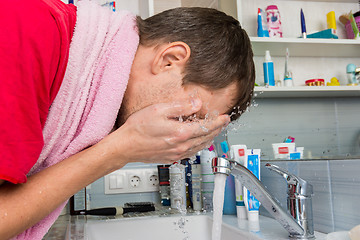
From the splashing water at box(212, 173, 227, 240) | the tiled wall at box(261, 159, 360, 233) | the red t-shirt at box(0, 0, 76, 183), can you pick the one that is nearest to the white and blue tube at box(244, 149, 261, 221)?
the tiled wall at box(261, 159, 360, 233)

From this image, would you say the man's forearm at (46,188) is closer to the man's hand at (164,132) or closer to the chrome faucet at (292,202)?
the man's hand at (164,132)

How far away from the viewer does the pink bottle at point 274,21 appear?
1375 millimetres

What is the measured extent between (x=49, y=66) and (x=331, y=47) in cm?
107

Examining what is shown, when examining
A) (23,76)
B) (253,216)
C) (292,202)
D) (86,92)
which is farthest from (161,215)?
(23,76)

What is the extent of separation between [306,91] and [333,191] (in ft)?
1.74

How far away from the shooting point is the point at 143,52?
0.69m

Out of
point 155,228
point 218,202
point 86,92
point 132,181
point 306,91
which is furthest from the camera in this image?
point 132,181

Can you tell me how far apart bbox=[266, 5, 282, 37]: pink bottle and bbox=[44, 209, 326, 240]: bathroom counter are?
674mm

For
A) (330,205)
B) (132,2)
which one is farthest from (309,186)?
(132,2)

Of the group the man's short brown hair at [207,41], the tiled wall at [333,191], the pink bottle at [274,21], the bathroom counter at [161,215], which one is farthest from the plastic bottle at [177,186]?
the man's short brown hair at [207,41]

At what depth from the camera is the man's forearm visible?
0.52 m

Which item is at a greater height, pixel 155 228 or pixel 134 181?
pixel 134 181

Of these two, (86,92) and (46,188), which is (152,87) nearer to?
(86,92)

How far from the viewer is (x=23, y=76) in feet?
1.56
